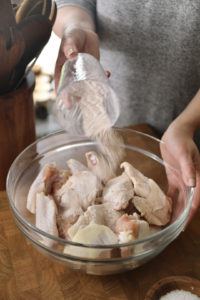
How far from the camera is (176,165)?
0.80 m

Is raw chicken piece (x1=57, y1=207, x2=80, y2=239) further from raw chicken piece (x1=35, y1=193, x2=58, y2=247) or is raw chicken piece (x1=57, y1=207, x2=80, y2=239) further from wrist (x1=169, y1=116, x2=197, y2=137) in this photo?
wrist (x1=169, y1=116, x2=197, y2=137)

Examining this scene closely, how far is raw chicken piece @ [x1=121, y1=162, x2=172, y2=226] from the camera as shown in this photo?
27.9 inches

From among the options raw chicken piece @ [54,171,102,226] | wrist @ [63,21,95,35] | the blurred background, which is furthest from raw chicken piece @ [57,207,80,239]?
the blurred background

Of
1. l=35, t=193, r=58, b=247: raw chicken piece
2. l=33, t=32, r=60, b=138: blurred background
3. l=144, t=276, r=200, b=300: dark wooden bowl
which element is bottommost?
Answer: l=33, t=32, r=60, b=138: blurred background

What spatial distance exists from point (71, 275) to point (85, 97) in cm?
31

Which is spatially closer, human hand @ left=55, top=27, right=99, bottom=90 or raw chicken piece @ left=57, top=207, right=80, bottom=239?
raw chicken piece @ left=57, top=207, right=80, bottom=239

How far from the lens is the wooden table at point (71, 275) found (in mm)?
647

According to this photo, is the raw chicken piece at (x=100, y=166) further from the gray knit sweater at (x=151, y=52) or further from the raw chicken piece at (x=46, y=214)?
the gray knit sweater at (x=151, y=52)

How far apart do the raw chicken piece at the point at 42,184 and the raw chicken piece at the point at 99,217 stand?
97mm

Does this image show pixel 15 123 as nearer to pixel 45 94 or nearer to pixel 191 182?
pixel 191 182

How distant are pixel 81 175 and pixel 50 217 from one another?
0.36 ft

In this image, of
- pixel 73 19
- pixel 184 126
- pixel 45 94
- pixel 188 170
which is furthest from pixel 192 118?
pixel 45 94

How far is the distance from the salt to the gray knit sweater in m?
0.54

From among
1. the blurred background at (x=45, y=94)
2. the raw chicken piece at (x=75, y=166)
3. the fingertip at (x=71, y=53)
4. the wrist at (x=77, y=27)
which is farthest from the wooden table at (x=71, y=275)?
the blurred background at (x=45, y=94)
